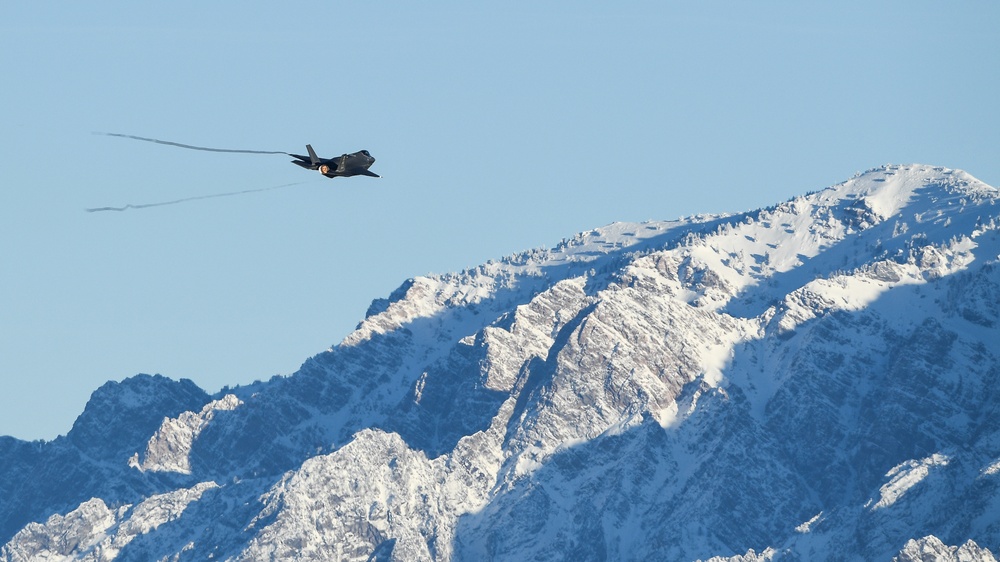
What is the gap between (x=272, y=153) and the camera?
157 metres

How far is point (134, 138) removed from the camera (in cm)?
14850

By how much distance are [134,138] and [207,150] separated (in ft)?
12.1

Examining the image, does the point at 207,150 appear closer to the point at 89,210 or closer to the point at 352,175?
the point at 89,210

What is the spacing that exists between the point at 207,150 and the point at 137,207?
7667mm

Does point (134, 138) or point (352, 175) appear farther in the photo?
point (352, 175)

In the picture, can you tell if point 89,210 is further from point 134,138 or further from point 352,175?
point 352,175

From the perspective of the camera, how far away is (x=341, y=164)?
173 meters

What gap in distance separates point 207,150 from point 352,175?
82.3 feet

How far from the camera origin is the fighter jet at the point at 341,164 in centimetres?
17175

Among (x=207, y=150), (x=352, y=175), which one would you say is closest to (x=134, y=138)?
(x=207, y=150)

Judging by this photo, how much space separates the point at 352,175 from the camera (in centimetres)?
17400

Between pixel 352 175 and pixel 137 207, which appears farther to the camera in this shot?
pixel 352 175

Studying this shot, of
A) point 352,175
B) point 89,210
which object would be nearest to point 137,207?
point 89,210

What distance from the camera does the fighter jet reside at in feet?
563
